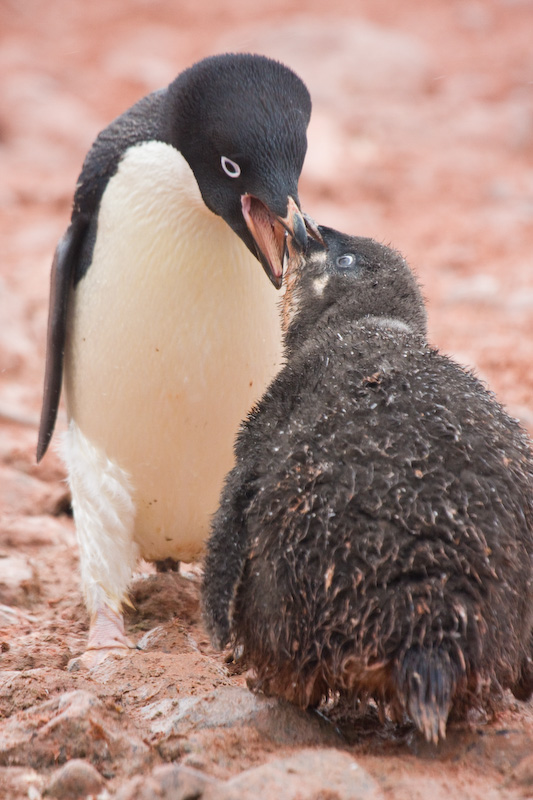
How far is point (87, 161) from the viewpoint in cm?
384

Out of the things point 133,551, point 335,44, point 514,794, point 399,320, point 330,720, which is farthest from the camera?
point 335,44

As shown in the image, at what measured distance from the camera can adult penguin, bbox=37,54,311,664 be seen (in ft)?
11.1

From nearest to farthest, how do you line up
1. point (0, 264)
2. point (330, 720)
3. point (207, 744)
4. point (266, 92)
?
point (207, 744), point (330, 720), point (266, 92), point (0, 264)

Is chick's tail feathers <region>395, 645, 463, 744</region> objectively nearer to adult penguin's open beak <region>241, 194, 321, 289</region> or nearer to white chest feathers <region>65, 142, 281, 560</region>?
adult penguin's open beak <region>241, 194, 321, 289</region>

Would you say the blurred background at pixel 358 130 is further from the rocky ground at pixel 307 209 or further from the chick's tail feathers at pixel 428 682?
the chick's tail feathers at pixel 428 682

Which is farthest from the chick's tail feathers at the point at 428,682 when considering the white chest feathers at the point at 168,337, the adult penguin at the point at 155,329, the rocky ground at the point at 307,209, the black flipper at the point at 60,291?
the black flipper at the point at 60,291

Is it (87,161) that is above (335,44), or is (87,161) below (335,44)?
below

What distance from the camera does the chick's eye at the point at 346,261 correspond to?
117 inches

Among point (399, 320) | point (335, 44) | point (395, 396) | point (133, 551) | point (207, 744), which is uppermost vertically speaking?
point (335, 44)

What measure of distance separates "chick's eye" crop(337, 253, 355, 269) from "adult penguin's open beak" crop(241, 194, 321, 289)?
10 centimetres

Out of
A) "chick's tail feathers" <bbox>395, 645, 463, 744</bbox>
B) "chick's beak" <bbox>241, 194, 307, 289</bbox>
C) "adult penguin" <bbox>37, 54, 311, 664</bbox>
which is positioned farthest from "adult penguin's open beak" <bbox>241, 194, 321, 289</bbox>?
"chick's tail feathers" <bbox>395, 645, 463, 744</bbox>

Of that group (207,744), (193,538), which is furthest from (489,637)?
(193,538)

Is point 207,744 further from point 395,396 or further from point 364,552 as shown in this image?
point 395,396

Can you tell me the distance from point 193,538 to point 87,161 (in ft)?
5.23
